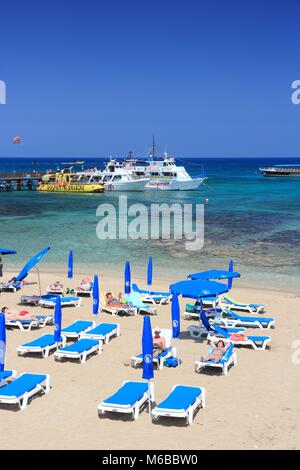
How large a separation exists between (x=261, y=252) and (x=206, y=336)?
43.0 feet

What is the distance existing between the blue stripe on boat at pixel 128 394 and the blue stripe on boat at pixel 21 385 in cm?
130

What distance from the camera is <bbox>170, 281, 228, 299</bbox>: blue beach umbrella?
37.0ft

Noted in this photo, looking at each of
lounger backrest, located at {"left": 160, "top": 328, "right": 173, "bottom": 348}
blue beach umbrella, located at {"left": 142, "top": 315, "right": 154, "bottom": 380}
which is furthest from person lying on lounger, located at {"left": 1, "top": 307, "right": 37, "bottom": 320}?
blue beach umbrella, located at {"left": 142, "top": 315, "right": 154, "bottom": 380}

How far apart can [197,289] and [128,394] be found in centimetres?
364

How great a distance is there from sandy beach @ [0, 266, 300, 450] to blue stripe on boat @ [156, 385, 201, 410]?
0.29 m

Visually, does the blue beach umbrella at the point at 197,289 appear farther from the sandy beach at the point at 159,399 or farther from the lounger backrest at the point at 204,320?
the sandy beach at the point at 159,399

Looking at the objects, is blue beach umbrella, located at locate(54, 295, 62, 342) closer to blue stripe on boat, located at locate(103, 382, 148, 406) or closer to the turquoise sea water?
blue stripe on boat, located at locate(103, 382, 148, 406)

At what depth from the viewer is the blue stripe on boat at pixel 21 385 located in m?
8.26

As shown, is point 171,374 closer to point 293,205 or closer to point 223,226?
point 223,226

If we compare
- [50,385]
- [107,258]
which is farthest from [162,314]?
[107,258]

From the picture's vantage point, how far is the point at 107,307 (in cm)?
1419

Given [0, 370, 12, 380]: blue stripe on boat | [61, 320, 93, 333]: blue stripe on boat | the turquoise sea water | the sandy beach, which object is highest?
[0, 370, 12, 380]: blue stripe on boat

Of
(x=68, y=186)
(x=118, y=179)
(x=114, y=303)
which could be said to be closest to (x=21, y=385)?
(x=114, y=303)

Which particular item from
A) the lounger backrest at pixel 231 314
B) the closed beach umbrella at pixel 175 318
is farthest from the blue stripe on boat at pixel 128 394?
the lounger backrest at pixel 231 314
